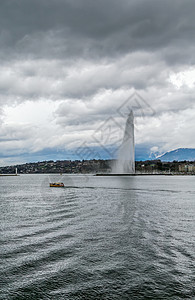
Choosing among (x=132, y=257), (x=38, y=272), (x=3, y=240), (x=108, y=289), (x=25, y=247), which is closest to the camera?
(x=108, y=289)

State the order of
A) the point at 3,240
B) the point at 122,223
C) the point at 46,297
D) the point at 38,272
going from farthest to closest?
1. the point at 122,223
2. the point at 3,240
3. the point at 38,272
4. the point at 46,297

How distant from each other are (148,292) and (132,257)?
3937 millimetres

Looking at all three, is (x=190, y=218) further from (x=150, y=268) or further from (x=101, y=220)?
(x=150, y=268)

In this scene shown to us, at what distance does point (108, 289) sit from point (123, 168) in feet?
603

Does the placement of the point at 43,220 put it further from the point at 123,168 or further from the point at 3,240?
the point at 123,168

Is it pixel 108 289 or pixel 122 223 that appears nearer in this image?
pixel 108 289

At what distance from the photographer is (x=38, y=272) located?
1244 cm

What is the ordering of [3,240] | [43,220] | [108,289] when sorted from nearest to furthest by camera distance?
1. [108,289]
2. [3,240]
3. [43,220]

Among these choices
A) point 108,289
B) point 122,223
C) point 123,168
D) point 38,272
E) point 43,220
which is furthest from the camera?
point 123,168

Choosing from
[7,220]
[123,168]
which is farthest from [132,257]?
[123,168]

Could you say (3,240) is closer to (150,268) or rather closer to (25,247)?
(25,247)

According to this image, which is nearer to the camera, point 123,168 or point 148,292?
point 148,292

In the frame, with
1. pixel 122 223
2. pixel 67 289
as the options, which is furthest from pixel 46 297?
pixel 122 223

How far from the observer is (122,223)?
23859 millimetres
